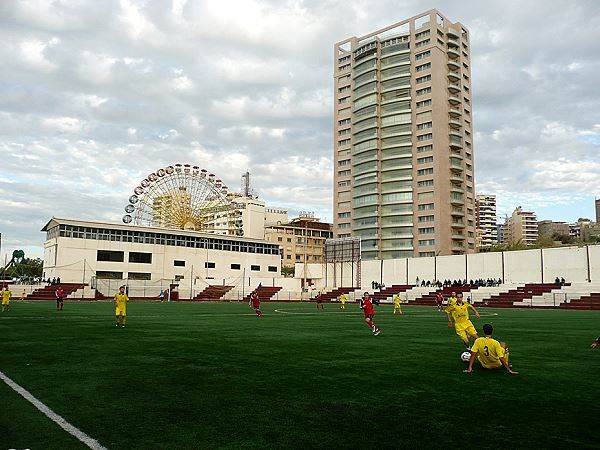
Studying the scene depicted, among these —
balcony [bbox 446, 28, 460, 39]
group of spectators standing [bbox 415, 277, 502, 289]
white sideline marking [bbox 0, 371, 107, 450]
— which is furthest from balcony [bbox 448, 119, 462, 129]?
white sideline marking [bbox 0, 371, 107, 450]

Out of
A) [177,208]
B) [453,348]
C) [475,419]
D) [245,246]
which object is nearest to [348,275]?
[245,246]

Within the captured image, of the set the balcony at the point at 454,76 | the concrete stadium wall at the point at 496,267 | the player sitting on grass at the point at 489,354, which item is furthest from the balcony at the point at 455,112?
the player sitting on grass at the point at 489,354

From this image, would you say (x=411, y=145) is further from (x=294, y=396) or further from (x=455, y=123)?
(x=294, y=396)

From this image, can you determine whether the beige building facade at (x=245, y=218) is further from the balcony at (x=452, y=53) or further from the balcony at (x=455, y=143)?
the balcony at (x=452, y=53)

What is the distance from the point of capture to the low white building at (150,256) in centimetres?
7638

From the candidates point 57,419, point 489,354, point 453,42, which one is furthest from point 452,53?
point 57,419

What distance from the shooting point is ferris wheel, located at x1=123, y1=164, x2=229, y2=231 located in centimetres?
8788

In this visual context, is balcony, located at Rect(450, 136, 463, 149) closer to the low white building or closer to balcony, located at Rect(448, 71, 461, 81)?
balcony, located at Rect(448, 71, 461, 81)

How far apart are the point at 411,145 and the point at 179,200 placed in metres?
49.7

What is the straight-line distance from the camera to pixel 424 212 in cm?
10688

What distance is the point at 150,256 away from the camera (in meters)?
85.0

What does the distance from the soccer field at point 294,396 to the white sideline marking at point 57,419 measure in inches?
3.9

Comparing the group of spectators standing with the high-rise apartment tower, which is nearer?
the group of spectators standing

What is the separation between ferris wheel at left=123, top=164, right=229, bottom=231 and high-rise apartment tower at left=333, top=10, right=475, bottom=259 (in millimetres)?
36051
